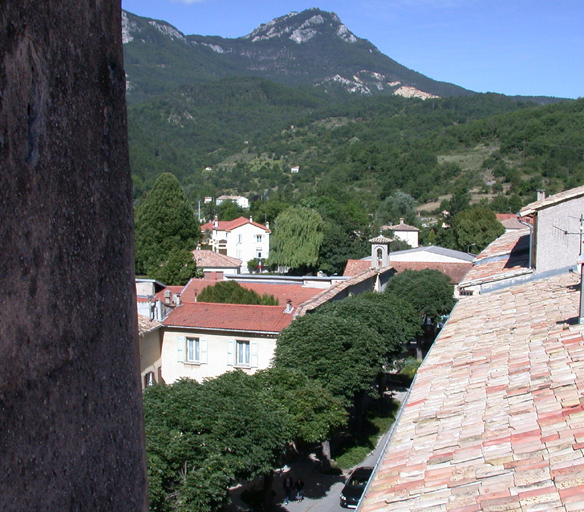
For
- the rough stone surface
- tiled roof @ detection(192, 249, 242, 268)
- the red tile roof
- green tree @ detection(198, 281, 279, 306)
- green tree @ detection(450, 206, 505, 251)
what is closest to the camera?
the rough stone surface

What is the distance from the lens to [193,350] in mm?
20141

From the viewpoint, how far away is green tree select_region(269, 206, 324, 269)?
2008 inches

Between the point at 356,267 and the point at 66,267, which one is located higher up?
the point at 66,267

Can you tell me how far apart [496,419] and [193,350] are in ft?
51.6

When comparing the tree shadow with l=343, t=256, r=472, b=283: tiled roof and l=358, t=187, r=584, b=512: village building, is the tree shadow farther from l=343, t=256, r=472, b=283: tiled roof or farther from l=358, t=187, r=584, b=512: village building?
l=343, t=256, r=472, b=283: tiled roof

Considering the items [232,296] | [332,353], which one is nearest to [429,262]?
[232,296]

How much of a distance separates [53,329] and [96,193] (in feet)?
1.32

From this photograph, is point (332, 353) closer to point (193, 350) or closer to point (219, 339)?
point (219, 339)

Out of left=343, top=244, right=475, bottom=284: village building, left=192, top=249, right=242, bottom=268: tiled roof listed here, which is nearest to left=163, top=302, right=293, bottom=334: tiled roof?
left=343, top=244, right=475, bottom=284: village building

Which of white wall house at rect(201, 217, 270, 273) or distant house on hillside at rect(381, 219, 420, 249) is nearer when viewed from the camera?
distant house on hillside at rect(381, 219, 420, 249)

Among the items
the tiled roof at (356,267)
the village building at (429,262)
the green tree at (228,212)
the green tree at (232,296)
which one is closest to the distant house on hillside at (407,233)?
the village building at (429,262)

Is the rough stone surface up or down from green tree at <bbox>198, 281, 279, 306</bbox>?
up

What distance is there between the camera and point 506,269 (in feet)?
43.4

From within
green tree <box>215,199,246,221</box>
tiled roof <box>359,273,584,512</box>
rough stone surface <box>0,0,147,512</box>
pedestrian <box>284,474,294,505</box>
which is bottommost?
pedestrian <box>284,474,294,505</box>
